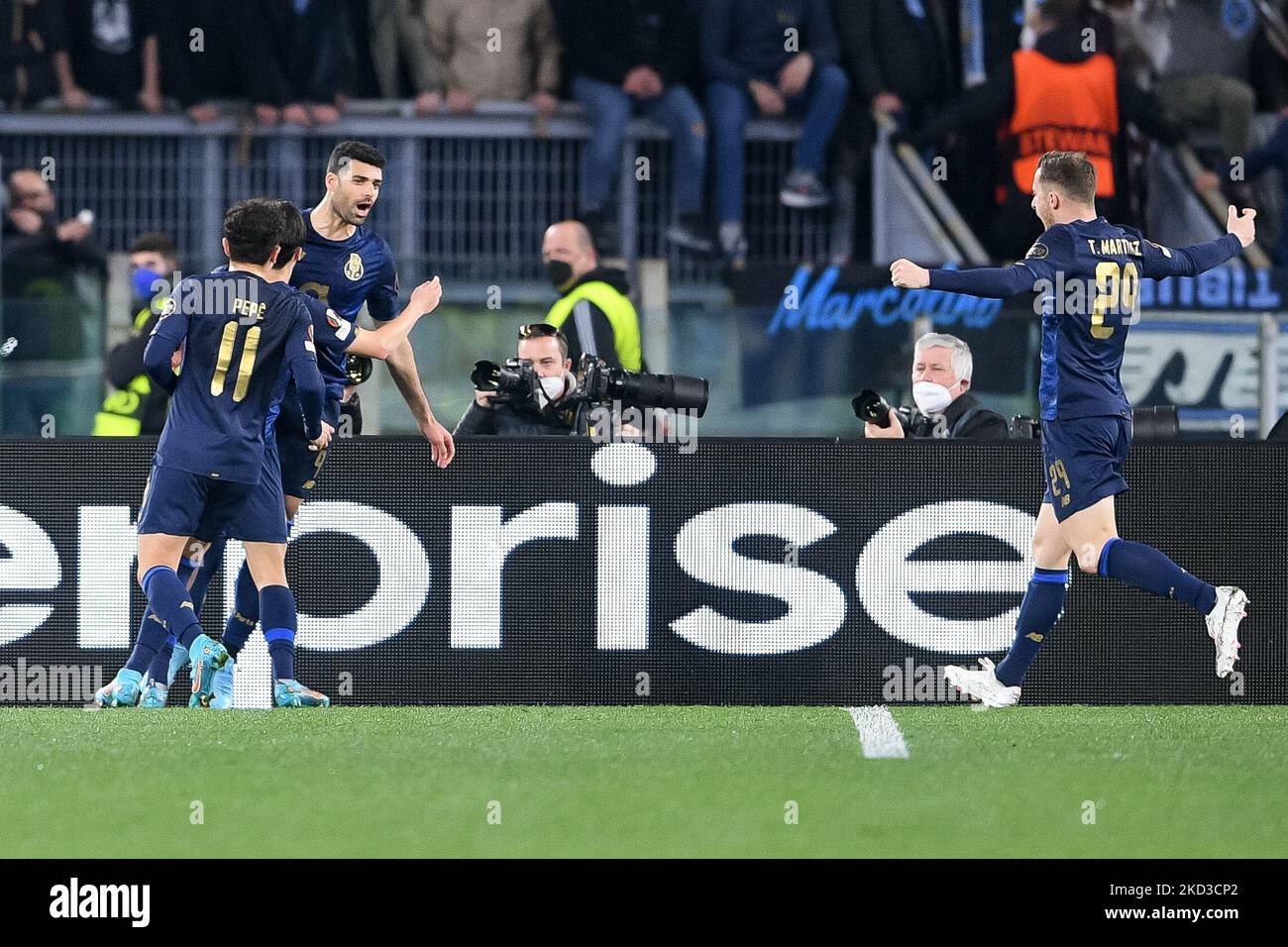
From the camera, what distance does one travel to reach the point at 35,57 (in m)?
13.0

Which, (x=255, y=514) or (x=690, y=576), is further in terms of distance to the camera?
(x=690, y=576)

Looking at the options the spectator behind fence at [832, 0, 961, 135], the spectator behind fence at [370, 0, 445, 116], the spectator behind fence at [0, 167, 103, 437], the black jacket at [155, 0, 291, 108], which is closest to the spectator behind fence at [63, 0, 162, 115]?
the black jacket at [155, 0, 291, 108]

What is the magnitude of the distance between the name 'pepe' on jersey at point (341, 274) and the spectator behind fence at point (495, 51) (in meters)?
5.41

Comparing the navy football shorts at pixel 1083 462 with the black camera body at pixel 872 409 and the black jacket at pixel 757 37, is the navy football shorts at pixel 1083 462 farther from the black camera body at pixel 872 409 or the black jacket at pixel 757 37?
the black jacket at pixel 757 37

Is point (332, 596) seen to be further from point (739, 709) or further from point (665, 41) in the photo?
point (665, 41)

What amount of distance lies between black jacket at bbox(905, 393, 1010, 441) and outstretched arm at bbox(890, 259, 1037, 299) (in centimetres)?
129

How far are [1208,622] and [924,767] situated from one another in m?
1.39

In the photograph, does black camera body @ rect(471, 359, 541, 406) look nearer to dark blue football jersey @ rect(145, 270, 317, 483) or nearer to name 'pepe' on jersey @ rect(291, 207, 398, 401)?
name 'pepe' on jersey @ rect(291, 207, 398, 401)

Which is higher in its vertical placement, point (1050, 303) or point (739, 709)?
point (1050, 303)

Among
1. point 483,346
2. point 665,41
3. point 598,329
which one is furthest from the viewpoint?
point 665,41

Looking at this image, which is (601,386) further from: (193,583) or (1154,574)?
(1154,574)

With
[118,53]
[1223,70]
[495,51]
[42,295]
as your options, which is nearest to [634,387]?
[42,295]

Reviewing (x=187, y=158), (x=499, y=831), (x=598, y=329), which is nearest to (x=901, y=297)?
(x=598, y=329)

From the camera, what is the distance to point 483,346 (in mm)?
11281
